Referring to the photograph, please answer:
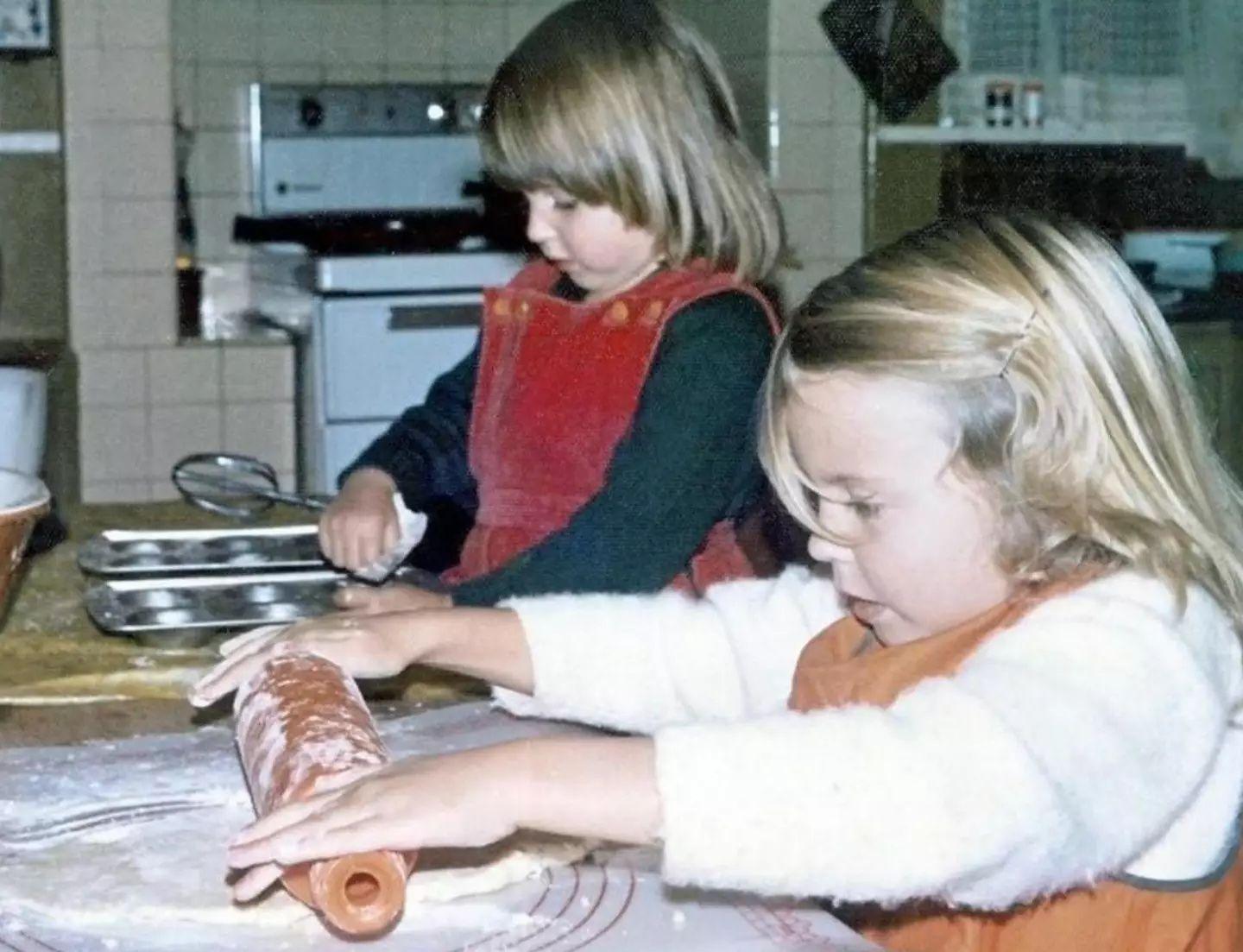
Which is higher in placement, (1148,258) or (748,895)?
(1148,258)

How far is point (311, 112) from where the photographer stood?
12.6ft

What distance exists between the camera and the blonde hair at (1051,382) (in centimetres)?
94

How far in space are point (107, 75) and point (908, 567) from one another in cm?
259

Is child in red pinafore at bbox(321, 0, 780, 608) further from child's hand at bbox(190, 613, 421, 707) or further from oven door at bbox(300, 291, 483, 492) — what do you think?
oven door at bbox(300, 291, 483, 492)

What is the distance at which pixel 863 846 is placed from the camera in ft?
2.67

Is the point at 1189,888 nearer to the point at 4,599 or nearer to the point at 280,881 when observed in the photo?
the point at 280,881

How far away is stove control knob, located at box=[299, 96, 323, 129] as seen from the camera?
3842 mm

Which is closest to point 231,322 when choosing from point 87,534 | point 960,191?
point 960,191

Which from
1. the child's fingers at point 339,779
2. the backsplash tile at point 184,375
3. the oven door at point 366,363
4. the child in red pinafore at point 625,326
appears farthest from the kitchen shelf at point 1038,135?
the child's fingers at point 339,779

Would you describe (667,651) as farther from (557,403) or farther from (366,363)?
(366,363)

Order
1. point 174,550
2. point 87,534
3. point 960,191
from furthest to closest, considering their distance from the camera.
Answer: point 960,191 → point 87,534 → point 174,550

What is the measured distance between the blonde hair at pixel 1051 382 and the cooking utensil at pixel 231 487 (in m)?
0.83

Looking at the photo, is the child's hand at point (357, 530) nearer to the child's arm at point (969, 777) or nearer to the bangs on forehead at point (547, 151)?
the bangs on forehead at point (547, 151)

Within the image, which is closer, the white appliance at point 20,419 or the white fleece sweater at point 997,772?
the white fleece sweater at point 997,772
